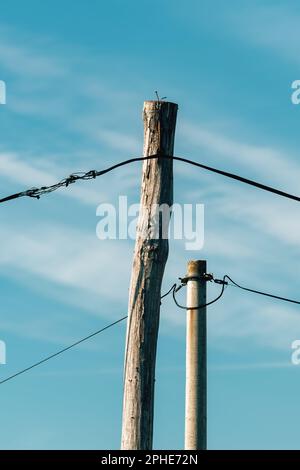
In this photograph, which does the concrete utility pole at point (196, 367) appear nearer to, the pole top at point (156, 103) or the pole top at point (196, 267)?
the pole top at point (196, 267)

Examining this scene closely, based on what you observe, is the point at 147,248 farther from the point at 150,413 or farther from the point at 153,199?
the point at 150,413

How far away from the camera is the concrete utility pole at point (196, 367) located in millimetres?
17297

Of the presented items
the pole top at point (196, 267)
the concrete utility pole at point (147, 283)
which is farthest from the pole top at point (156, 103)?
the pole top at point (196, 267)

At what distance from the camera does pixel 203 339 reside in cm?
1775

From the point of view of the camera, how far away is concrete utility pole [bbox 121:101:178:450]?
44.5 feet

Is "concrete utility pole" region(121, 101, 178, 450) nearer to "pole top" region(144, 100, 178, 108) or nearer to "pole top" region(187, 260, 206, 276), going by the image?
"pole top" region(144, 100, 178, 108)

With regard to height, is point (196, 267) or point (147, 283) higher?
point (196, 267)

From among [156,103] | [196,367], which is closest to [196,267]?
[196,367]

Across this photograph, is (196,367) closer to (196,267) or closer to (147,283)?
(196,267)

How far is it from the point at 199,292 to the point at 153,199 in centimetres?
412

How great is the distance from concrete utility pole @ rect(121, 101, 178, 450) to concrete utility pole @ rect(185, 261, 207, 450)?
12.1ft

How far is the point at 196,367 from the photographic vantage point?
693 inches

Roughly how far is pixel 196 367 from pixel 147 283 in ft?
12.9
